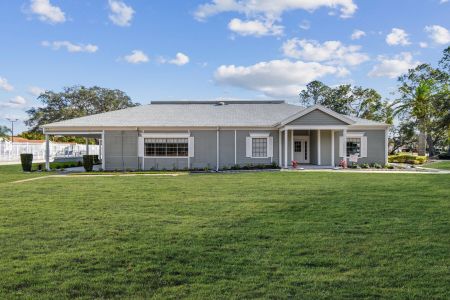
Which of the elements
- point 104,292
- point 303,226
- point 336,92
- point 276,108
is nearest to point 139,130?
point 276,108

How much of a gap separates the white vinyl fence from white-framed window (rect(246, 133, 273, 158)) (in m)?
24.6

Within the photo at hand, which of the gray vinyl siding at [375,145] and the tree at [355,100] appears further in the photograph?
the tree at [355,100]

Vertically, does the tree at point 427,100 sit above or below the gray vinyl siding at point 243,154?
above

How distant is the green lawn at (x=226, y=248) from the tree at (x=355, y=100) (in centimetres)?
3880

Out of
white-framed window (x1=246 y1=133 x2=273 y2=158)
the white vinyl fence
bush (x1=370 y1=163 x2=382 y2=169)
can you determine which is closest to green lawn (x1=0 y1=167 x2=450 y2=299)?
bush (x1=370 y1=163 x2=382 y2=169)

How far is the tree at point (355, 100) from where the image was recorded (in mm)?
47000

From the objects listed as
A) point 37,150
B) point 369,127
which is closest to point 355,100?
point 369,127

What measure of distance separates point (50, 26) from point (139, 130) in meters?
8.21

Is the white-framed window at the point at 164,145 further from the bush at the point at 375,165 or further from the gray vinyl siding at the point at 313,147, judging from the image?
the bush at the point at 375,165

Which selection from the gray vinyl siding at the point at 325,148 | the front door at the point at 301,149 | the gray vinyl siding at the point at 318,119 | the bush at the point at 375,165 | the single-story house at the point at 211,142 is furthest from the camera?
the front door at the point at 301,149

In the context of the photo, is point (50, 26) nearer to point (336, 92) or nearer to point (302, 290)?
point (302, 290)

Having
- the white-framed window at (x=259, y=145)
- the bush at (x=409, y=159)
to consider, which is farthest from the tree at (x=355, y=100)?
the white-framed window at (x=259, y=145)

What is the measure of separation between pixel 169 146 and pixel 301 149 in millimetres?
9037

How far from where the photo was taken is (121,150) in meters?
25.0
